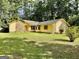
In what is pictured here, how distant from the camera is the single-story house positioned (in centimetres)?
4853

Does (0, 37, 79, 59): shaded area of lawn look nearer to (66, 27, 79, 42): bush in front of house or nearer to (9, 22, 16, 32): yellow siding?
(66, 27, 79, 42): bush in front of house

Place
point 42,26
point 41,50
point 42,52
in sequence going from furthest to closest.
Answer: point 42,26, point 41,50, point 42,52

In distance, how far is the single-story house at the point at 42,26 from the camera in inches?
1911

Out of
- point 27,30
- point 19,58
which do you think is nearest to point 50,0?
point 27,30

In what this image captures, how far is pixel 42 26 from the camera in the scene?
5181 cm

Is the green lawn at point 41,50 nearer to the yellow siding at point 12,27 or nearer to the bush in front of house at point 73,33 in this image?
the bush in front of house at point 73,33

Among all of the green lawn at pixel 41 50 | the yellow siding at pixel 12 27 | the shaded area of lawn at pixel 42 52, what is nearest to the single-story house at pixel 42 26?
the yellow siding at pixel 12 27

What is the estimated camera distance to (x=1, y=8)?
14.7 m

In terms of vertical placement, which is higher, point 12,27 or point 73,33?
point 73,33

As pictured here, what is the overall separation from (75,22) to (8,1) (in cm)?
3514

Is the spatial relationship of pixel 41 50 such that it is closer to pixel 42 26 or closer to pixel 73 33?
pixel 73 33

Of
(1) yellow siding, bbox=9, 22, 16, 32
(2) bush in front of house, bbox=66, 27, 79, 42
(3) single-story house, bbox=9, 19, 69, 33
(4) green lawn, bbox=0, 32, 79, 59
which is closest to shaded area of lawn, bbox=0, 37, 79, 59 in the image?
(4) green lawn, bbox=0, 32, 79, 59

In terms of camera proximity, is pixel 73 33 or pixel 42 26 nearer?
pixel 73 33

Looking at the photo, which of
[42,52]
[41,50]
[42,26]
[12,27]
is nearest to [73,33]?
[41,50]
